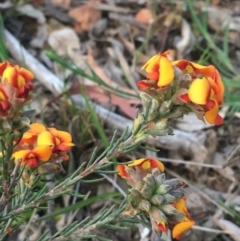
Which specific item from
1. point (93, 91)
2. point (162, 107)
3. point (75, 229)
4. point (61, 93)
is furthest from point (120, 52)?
point (162, 107)

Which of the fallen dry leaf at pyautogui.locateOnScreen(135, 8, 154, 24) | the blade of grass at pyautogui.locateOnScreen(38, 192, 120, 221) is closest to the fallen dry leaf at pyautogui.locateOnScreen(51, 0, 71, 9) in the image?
the fallen dry leaf at pyautogui.locateOnScreen(135, 8, 154, 24)

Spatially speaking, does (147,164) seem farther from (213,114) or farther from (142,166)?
(213,114)

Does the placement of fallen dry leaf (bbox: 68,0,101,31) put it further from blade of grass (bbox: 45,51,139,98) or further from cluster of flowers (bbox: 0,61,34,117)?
cluster of flowers (bbox: 0,61,34,117)

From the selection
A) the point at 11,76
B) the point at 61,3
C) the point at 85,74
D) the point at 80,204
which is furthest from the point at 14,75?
the point at 61,3

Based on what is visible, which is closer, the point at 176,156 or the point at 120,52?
the point at 176,156

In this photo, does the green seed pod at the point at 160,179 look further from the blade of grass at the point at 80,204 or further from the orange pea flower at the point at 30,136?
the blade of grass at the point at 80,204

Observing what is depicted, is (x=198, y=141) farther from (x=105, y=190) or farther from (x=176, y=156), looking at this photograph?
(x=105, y=190)
